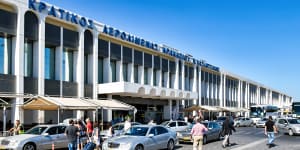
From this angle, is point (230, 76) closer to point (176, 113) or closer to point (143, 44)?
point (176, 113)

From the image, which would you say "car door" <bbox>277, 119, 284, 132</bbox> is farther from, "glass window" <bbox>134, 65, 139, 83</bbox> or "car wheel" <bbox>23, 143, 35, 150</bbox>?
"car wheel" <bbox>23, 143, 35, 150</bbox>

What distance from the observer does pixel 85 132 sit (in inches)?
821

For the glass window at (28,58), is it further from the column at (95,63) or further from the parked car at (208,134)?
the parked car at (208,134)

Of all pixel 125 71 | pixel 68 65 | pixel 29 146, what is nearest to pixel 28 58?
pixel 68 65

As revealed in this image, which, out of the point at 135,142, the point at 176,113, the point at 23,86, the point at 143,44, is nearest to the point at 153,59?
the point at 143,44

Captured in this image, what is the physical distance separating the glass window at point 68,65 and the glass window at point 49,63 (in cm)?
143

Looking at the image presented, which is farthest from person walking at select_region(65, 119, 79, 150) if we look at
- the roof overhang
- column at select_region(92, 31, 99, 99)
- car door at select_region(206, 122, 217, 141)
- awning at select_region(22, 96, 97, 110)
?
column at select_region(92, 31, 99, 99)

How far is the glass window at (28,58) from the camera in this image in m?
29.4

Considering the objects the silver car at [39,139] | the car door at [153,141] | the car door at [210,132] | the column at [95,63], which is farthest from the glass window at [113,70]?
the car door at [153,141]

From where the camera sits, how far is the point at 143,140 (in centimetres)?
1741

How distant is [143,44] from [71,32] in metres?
11.4

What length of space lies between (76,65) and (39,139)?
16.5 meters

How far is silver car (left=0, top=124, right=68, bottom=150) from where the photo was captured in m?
17.6

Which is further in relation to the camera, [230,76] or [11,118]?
[230,76]
